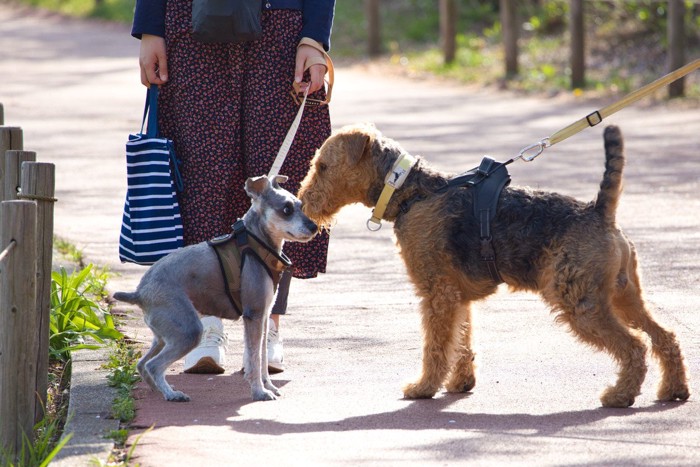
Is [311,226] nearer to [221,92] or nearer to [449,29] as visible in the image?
[221,92]

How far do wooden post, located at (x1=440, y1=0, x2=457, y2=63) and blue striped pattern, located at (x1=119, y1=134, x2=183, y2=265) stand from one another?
17.9 metres

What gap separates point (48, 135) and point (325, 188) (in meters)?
10.6

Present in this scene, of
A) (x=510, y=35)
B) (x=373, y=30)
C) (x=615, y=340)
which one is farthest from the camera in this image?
(x=373, y=30)

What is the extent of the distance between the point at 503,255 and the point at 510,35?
16.3 meters

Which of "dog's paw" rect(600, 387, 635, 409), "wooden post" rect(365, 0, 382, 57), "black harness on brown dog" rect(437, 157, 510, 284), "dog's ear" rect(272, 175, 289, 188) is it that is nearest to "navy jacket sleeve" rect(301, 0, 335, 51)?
"dog's ear" rect(272, 175, 289, 188)

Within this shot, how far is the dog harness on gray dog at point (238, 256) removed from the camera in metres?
5.25

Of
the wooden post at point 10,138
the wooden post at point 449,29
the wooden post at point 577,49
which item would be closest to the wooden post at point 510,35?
the wooden post at point 577,49

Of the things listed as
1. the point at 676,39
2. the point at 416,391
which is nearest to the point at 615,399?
the point at 416,391

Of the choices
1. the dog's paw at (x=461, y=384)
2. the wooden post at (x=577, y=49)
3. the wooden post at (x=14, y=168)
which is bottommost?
the dog's paw at (x=461, y=384)

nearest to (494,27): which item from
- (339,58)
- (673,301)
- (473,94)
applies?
(339,58)

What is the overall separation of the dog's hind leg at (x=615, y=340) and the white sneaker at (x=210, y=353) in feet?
6.08

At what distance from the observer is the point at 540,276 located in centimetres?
509

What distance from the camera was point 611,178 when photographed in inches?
197

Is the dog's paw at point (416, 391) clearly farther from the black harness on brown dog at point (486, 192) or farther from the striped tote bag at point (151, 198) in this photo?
the striped tote bag at point (151, 198)
